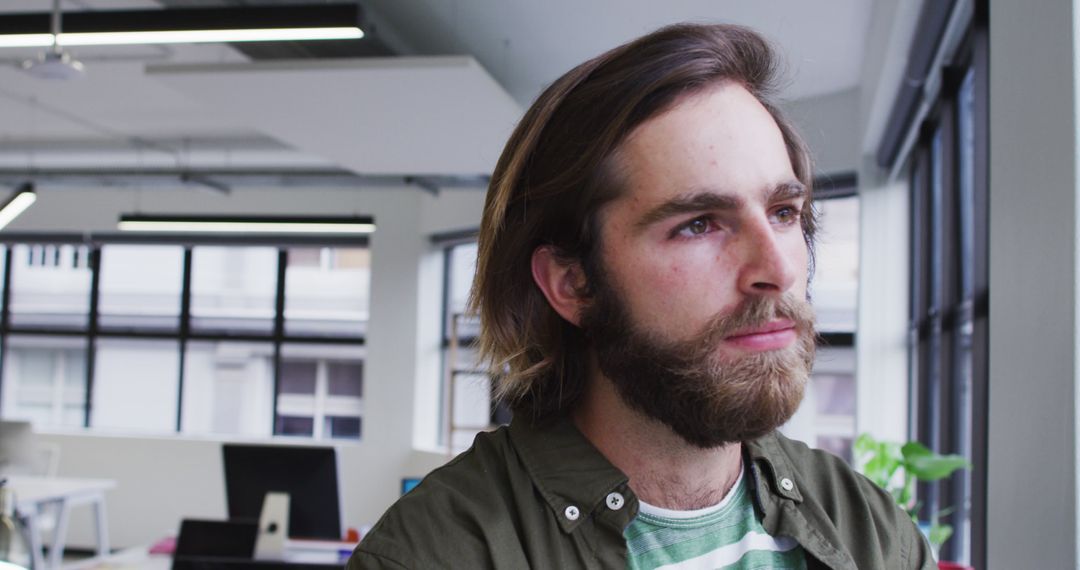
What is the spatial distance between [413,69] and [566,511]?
130 inches

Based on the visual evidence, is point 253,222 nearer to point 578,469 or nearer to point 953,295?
point 953,295

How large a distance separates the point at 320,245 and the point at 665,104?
824 cm

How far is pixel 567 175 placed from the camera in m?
1.21

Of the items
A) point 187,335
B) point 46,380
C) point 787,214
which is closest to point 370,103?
point 787,214

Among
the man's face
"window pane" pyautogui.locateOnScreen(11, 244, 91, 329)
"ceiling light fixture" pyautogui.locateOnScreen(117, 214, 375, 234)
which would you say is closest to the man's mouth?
the man's face

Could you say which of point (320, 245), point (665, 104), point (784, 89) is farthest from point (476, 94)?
point (320, 245)

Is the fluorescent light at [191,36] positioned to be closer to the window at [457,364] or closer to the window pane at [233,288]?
the window at [457,364]

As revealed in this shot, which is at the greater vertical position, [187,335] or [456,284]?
[456,284]

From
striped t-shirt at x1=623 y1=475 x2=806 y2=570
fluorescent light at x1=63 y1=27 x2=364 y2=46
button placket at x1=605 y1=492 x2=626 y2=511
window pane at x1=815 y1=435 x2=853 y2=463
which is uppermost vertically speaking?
fluorescent light at x1=63 y1=27 x2=364 y2=46

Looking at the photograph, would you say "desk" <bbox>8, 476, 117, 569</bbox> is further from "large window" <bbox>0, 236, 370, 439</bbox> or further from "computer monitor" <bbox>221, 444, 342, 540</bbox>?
"computer monitor" <bbox>221, 444, 342, 540</bbox>

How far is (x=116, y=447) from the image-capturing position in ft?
30.0

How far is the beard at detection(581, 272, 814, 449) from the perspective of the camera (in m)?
1.07

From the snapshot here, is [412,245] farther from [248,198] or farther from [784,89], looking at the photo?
[784,89]

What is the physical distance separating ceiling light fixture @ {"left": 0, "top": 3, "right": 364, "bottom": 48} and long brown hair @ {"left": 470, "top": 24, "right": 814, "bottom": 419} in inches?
92.7
